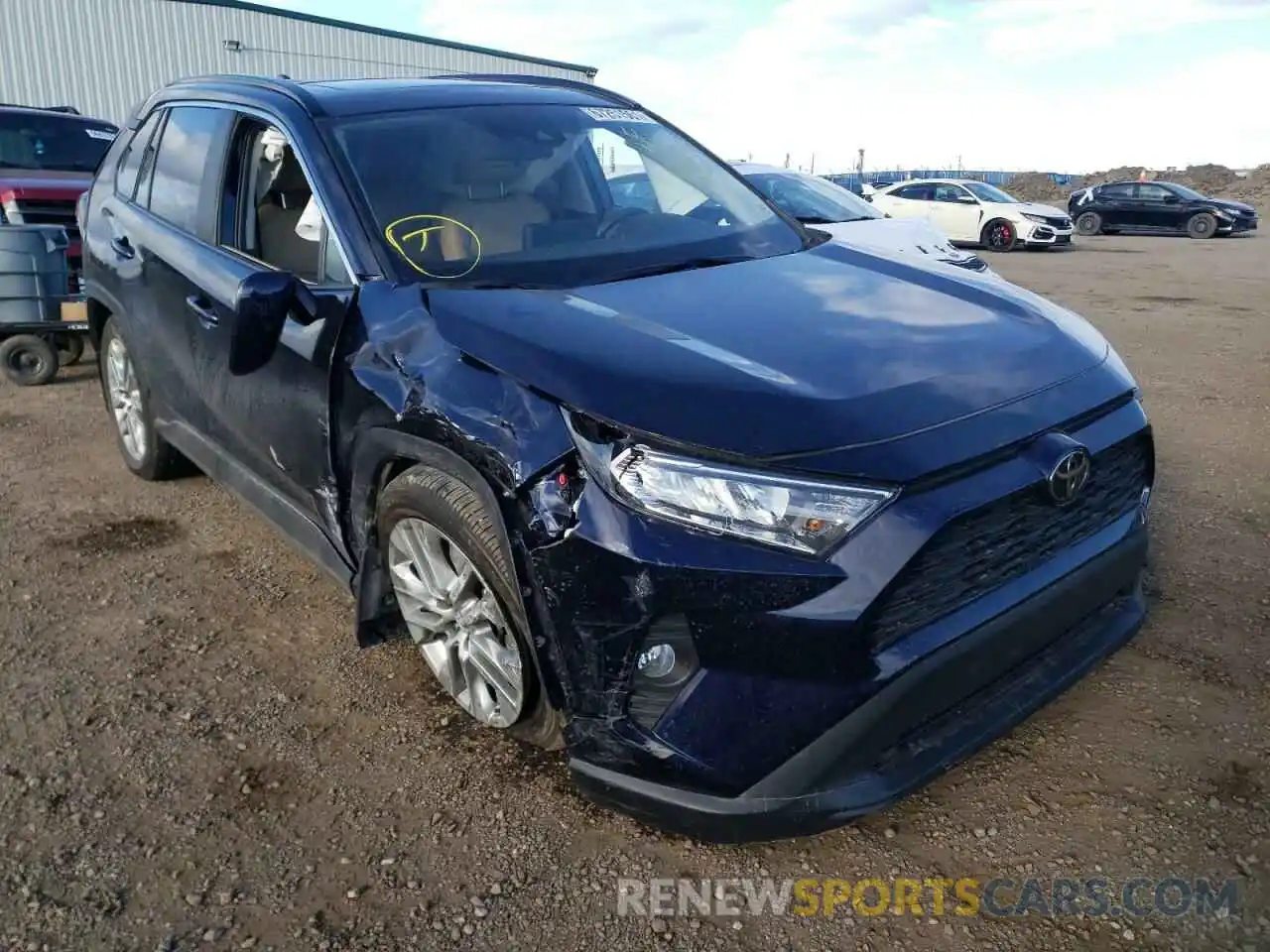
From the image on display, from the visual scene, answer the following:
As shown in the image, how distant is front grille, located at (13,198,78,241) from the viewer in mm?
7730

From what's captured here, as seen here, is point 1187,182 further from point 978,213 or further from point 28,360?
point 28,360

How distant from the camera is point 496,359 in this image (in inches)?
91.4

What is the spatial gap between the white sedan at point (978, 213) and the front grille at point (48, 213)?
47.8ft

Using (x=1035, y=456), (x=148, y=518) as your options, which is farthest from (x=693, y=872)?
(x=148, y=518)

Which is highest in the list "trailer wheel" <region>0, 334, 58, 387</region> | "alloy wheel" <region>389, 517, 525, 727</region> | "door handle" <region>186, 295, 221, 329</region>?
"door handle" <region>186, 295, 221, 329</region>

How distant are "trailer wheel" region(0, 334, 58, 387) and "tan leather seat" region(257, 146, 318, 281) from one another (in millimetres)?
4445

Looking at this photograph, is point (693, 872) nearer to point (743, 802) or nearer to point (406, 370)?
point (743, 802)

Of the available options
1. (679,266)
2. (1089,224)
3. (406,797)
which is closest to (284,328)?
(679,266)

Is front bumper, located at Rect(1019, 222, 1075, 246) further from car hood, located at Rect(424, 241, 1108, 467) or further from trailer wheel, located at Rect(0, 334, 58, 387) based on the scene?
car hood, located at Rect(424, 241, 1108, 467)

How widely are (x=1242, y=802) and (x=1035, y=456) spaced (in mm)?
1072

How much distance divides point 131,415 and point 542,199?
8.81ft

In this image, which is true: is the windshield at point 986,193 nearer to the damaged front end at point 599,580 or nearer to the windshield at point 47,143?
the windshield at point 47,143

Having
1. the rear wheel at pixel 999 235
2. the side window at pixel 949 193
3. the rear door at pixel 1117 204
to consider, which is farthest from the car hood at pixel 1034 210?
the rear door at pixel 1117 204

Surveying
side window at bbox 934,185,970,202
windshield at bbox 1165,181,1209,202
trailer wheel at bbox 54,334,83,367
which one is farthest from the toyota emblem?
windshield at bbox 1165,181,1209,202
